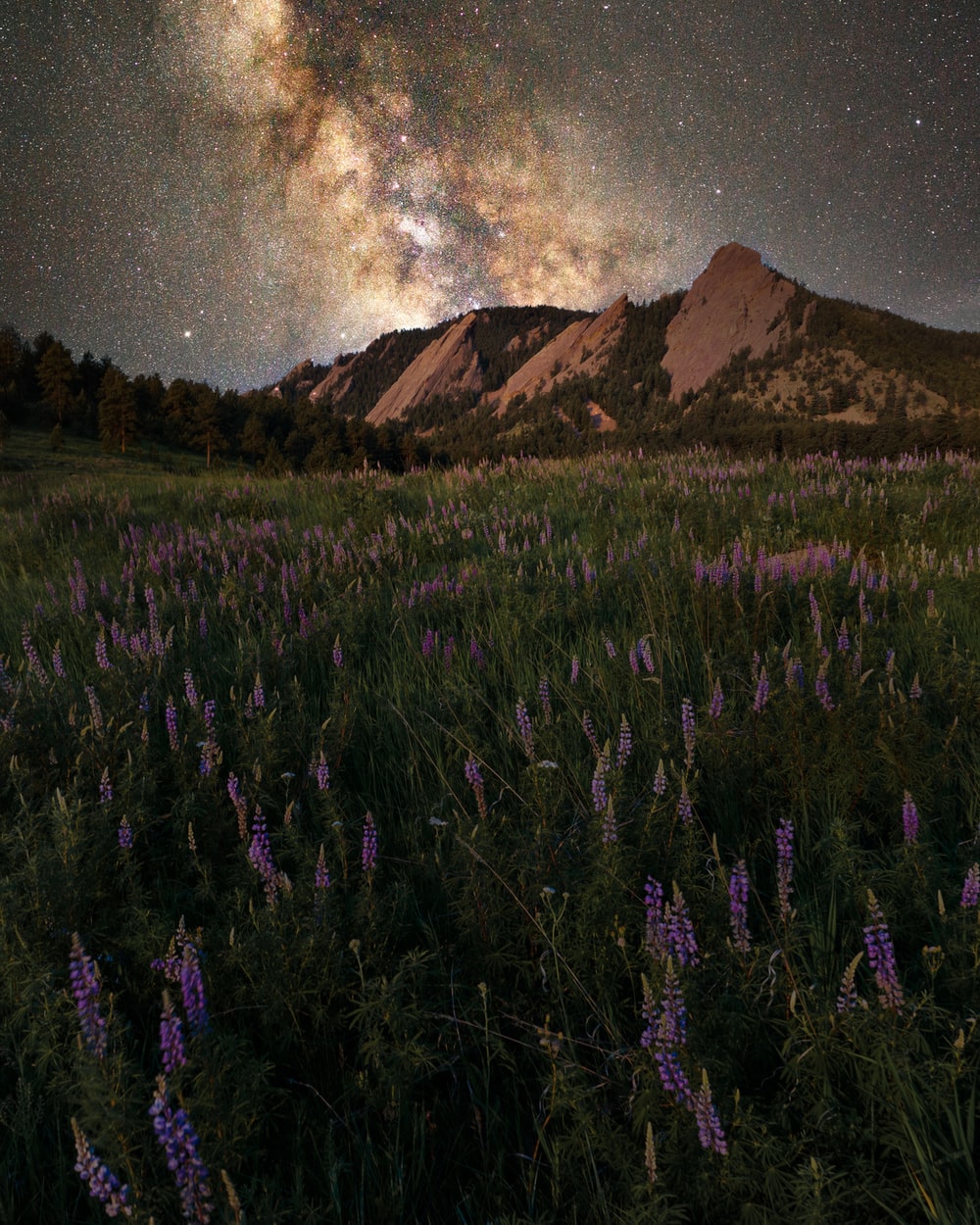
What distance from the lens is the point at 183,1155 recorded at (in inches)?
43.4

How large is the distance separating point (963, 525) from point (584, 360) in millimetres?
179800

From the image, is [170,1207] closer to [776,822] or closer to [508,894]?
[508,894]

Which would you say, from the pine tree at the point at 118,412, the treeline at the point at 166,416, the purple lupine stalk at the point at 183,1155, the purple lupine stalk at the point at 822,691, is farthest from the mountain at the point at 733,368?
the purple lupine stalk at the point at 183,1155

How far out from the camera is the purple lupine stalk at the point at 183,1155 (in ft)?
3.44

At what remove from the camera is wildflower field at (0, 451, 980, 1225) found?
1270 mm

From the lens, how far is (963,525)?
701cm

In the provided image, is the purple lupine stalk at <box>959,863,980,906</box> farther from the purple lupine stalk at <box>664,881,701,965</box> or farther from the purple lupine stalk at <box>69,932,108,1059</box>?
the purple lupine stalk at <box>69,932,108,1059</box>

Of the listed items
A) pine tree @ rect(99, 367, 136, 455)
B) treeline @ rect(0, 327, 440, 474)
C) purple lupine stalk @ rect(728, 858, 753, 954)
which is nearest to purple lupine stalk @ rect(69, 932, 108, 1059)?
purple lupine stalk @ rect(728, 858, 753, 954)

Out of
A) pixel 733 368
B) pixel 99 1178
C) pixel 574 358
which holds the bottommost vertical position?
pixel 99 1178

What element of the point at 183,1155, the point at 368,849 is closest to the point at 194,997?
the point at 183,1155

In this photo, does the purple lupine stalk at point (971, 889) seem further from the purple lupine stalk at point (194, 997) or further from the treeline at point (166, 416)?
the treeline at point (166, 416)

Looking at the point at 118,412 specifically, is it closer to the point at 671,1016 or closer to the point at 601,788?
the point at 601,788

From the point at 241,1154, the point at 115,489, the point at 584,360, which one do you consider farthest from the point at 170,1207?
the point at 584,360

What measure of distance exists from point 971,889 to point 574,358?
194 metres
